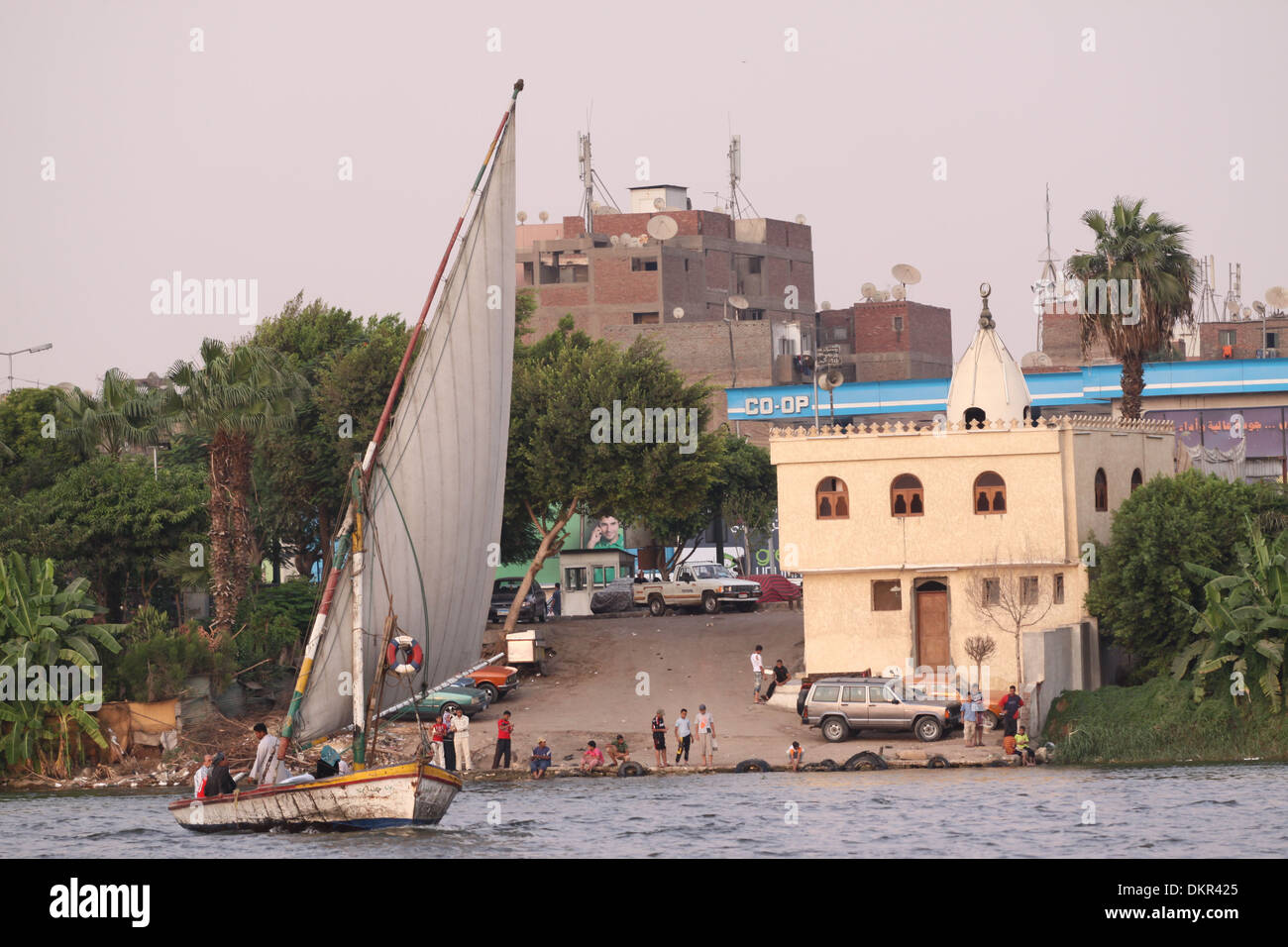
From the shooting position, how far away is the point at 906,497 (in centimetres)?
5031

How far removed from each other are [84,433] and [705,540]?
5146cm

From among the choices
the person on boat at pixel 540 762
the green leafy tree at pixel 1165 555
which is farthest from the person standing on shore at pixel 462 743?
the green leafy tree at pixel 1165 555

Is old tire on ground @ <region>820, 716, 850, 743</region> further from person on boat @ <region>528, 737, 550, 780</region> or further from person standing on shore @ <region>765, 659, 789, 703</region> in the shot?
person on boat @ <region>528, 737, 550, 780</region>

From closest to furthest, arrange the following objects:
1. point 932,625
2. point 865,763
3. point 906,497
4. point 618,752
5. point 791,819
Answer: point 791,819 → point 865,763 → point 618,752 → point 906,497 → point 932,625

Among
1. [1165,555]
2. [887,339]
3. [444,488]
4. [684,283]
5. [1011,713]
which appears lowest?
[1011,713]

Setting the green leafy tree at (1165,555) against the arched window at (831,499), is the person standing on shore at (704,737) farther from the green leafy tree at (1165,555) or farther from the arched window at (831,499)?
the green leafy tree at (1165,555)

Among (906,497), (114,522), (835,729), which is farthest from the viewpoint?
(114,522)

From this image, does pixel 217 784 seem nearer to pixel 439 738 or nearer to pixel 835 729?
pixel 439 738

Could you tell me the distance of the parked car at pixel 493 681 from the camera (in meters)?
49.3

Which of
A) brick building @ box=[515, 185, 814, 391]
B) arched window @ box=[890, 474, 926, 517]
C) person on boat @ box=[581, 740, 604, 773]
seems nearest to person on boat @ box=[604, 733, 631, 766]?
person on boat @ box=[581, 740, 604, 773]

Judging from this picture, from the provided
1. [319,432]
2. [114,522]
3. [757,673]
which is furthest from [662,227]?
[757,673]

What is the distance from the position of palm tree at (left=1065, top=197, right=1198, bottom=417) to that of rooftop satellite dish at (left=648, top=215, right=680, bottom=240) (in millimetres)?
68607

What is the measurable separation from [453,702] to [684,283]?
269ft
